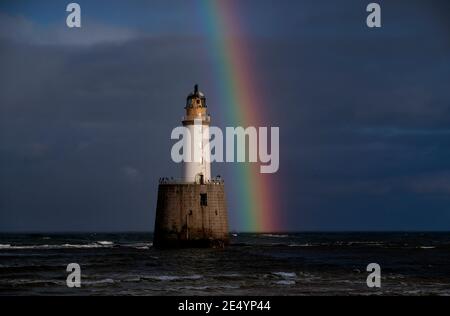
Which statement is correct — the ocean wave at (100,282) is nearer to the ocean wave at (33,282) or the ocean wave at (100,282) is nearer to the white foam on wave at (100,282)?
the white foam on wave at (100,282)

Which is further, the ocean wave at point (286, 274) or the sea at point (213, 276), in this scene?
the ocean wave at point (286, 274)

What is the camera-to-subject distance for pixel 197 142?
59.3 m

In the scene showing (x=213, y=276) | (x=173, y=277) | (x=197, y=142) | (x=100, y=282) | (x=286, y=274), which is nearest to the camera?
(x=100, y=282)

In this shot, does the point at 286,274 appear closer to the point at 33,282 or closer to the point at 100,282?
the point at 100,282

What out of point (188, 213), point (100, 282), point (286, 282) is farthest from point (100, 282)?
point (188, 213)

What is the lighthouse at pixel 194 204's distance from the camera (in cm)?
5756

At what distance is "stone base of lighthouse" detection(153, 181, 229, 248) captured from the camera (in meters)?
57.5

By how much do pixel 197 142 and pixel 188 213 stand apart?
16.4 feet

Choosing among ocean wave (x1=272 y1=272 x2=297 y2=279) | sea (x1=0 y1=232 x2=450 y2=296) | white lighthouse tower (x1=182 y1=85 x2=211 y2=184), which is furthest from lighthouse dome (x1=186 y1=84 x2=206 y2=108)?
ocean wave (x1=272 y1=272 x2=297 y2=279)

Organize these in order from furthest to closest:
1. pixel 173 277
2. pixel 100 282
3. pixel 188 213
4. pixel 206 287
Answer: pixel 188 213 < pixel 173 277 < pixel 100 282 < pixel 206 287

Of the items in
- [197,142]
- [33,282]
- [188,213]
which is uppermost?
[197,142]

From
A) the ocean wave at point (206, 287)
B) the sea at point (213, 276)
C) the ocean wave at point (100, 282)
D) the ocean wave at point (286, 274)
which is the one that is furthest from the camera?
the ocean wave at point (286, 274)

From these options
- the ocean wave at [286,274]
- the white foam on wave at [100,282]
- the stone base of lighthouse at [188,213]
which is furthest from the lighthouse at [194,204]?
the white foam on wave at [100,282]
